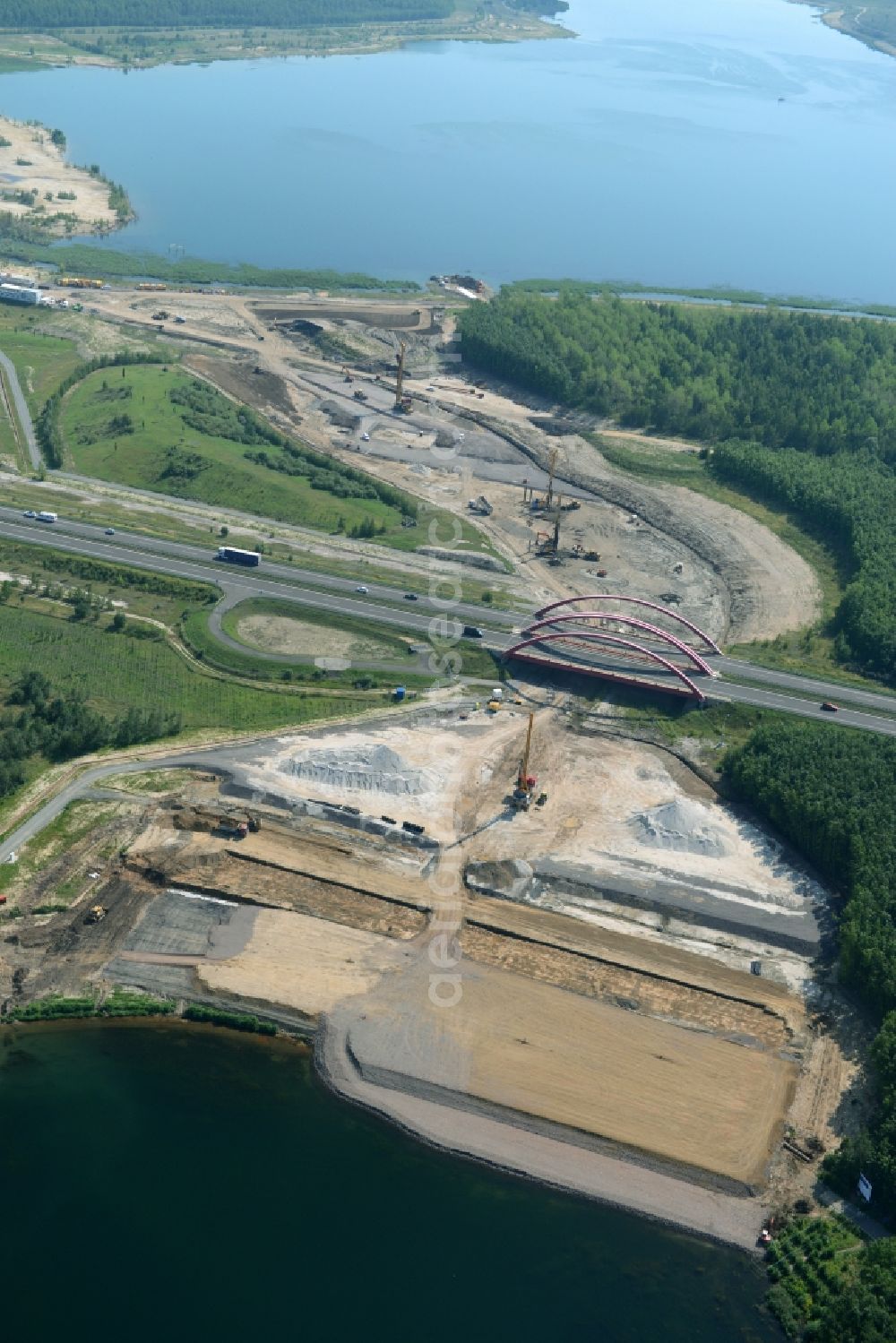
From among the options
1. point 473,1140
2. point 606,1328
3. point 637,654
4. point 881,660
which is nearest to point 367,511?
point 637,654

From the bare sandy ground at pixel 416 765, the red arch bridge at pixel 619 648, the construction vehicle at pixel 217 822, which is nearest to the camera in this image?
the construction vehicle at pixel 217 822

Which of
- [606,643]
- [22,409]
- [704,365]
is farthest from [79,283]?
[606,643]

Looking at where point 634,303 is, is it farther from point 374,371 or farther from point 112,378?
point 112,378

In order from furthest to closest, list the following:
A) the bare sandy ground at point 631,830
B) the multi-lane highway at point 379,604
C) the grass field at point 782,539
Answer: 1. the grass field at point 782,539
2. the multi-lane highway at point 379,604
3. the bare sandy ground at point 631,830

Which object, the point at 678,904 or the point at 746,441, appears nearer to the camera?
the point at 678,904

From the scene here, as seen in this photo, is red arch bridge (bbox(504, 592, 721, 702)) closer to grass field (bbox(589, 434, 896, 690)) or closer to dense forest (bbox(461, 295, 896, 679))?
grass field (bbox(589, 434, 896, 690))

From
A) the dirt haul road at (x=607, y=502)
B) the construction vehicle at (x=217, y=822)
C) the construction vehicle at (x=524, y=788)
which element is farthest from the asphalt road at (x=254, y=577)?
the construction vehicle at (x=217, y=822)

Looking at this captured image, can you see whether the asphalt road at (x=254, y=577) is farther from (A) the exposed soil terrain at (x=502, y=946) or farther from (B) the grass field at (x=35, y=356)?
(B) the grass field at (x=35, y=356)
